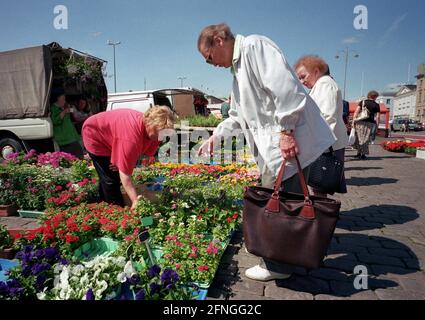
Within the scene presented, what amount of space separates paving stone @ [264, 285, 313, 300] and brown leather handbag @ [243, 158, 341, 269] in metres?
0.40

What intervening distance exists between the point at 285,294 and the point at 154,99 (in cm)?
989

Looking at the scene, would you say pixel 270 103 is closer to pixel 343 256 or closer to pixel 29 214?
pixel 343 256

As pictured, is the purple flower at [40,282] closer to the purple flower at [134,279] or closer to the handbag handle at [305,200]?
the purple flower at [134,279]

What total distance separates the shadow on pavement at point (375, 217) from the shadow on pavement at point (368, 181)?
166cm

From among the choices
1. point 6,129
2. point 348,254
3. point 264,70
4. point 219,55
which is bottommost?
point 348,254

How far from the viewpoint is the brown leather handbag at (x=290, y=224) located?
1.96 metres

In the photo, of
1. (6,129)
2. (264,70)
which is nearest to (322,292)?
(264,70)

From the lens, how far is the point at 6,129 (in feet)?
27.1

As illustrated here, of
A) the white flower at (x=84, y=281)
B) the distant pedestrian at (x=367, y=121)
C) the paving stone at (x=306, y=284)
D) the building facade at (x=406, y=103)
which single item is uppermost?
the building facade at (x=406, y=103)

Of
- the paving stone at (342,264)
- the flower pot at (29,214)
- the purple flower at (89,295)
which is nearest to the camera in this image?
the purple flower at (89,295)

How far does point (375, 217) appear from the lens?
Answer: 13.6 ft

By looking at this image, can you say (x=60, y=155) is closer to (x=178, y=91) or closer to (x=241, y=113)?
(x=241, y=113)

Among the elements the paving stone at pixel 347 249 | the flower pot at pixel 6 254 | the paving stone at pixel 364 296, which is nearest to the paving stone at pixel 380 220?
the paving stone at pixel 347 249

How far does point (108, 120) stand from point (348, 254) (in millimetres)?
2961
